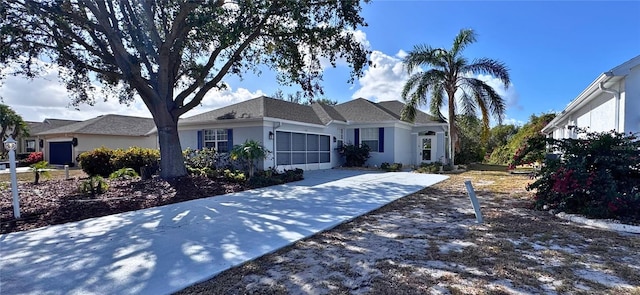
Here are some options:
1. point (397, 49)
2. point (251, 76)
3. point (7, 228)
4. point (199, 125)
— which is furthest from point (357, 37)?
point (7, 228)

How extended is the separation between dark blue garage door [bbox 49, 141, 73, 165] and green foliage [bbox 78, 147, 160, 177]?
12.5 metres

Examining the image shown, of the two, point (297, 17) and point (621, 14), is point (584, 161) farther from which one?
point (297, 17)

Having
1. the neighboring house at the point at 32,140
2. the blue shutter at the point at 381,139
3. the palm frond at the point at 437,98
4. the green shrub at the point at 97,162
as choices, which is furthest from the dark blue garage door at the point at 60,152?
the palm frond at the point at 437,98

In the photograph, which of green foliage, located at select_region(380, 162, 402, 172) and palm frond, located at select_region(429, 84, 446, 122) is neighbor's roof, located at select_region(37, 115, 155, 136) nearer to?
green foliage, located at select_region(380, 162, 402, 172)

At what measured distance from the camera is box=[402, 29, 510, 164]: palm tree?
16188 millimetres

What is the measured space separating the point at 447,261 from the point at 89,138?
27.2 metres

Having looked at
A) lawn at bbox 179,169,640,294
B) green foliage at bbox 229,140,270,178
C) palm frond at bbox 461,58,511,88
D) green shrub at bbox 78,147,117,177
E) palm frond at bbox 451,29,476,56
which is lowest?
lawn at bbox 179,169,640,294

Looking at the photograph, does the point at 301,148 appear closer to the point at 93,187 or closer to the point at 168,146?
the point at 168,146

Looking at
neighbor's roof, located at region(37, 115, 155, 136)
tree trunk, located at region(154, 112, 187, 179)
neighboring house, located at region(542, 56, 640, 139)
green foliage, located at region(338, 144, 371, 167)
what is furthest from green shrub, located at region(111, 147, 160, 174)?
neighboring house, located at region(542, 56, 640, 139)

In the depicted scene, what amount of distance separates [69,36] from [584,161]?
15471 mm

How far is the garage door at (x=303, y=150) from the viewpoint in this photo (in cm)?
1527

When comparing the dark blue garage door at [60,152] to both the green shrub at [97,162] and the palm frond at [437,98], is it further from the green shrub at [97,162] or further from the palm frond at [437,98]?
the palm frond at [437,98]

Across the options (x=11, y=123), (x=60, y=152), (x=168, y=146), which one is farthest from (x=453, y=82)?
(x=11, y=123)

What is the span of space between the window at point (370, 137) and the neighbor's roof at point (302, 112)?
28.3 inches
